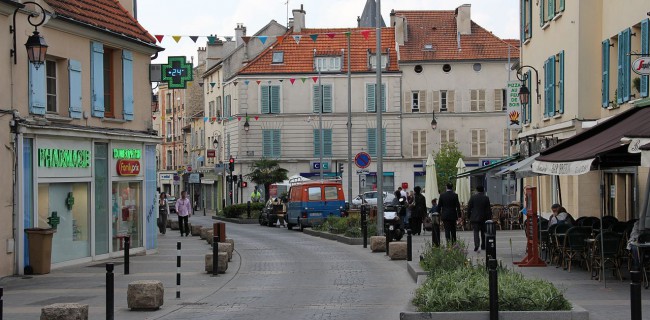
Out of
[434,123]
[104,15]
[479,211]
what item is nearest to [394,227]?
[479,211]

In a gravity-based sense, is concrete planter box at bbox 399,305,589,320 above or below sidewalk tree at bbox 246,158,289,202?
below

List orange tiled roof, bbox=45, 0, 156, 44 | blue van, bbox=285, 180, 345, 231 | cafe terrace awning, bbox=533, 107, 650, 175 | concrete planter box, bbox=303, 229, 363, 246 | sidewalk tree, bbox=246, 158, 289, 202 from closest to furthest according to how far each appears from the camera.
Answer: cafe terrace awning, bbox=533, 107, 650, 175
orange tiled roof, bbox=45, 0, 156, 44
concrete planter box, bbox=303, 229, 363, 246
blue van, bbox=285, 180, 345, 231
sidewalk tree, bbox=246, 158, 289, 202

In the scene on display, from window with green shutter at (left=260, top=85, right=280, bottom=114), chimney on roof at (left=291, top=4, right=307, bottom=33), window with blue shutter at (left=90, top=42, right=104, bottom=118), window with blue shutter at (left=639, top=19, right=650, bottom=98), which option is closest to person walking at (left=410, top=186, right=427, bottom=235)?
window with blue shutter at (left=90, top=42, right=104, bottom=118)

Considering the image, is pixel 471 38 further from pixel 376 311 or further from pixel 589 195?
pixel 376 311

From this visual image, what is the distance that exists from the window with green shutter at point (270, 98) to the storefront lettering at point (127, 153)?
134 feet

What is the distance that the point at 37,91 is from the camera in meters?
22.0

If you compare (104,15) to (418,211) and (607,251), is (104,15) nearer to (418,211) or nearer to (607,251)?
(418,211)

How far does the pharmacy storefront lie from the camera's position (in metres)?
21.8

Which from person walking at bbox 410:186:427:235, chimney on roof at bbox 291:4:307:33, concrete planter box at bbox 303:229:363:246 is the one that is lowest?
concrete planter box at bbox 303:229:363:246

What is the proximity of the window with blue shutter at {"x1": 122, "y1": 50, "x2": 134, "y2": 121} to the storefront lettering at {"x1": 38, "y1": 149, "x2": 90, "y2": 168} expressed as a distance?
258cm

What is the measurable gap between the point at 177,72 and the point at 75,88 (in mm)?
4831

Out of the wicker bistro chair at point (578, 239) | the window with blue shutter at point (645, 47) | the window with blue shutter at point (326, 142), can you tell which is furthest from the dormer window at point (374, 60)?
the wicker bistro chair at point (578, 239)

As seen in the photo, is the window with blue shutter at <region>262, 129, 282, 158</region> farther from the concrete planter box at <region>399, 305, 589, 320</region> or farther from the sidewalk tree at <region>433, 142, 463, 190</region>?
the concrete planter box at <region>399, 305, 589, 320</region>

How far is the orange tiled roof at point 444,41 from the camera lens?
67062mm
